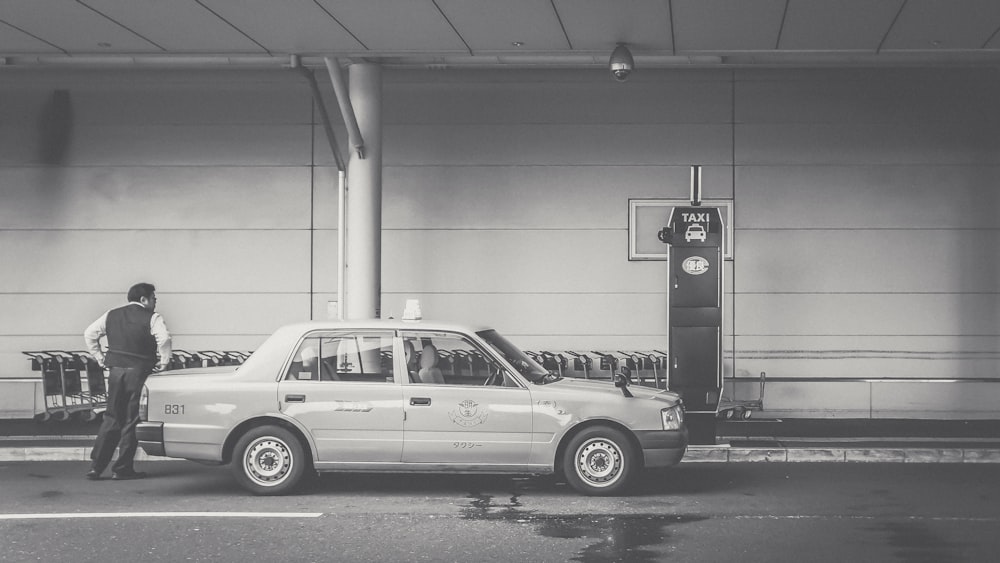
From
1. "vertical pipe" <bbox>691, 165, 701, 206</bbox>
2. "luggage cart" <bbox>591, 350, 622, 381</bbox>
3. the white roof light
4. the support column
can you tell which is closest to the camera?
the white roof light

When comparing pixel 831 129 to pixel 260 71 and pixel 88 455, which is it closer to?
pixel 260 71

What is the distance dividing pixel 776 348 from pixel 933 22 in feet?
17.8

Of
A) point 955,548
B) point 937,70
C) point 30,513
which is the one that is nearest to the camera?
point 955,548

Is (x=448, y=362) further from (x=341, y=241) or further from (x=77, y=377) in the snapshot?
(x=77, y=377)

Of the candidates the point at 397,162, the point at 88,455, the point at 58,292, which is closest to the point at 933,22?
the point at 397,162

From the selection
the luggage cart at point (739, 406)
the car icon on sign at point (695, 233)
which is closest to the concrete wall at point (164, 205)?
the car icon on sign at point (695, 233)

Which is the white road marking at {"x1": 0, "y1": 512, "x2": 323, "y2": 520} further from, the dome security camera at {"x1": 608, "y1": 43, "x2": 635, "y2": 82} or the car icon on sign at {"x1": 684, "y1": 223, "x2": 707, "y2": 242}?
the car icon on sign at {"x1": 684, "y1": 223, "x2": 707, "y2": 242}

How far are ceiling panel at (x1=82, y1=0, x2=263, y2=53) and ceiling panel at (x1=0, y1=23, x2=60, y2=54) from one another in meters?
1.37

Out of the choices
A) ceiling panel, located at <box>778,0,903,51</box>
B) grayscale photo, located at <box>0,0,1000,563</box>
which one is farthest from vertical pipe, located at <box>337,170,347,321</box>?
ceiling panel, located at <box>778,0,903,51</box>

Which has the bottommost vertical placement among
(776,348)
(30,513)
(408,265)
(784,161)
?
(30,513)

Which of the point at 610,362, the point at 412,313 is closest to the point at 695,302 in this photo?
the point at 610,362

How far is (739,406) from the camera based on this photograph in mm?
14391

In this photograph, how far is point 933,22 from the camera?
11367 mm

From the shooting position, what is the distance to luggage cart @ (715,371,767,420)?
1432 centimetres
